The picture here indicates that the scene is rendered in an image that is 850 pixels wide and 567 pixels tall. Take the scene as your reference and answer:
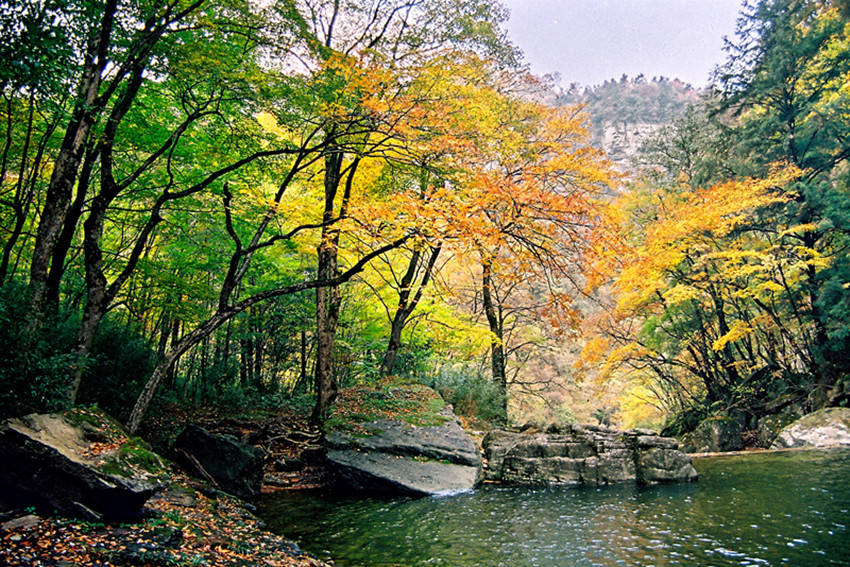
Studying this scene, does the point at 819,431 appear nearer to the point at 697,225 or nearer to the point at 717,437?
the point at 717,437

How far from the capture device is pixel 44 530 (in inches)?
132

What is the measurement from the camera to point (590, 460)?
9594 mm

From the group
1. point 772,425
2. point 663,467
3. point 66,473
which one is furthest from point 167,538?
point 772,425

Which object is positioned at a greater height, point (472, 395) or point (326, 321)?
point (326, 321)

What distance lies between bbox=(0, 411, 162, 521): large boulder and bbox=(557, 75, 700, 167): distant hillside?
86.9m

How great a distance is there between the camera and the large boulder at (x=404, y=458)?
799 centimetres

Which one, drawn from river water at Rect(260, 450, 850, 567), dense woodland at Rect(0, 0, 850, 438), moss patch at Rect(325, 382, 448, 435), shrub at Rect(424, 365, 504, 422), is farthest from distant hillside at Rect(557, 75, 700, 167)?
river water at Rect(260, 450, 850, 567)

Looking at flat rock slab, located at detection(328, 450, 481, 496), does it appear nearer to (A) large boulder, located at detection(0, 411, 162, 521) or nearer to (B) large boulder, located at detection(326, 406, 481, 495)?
(B) large boulder, located at detection(326, 406, 481, 495)

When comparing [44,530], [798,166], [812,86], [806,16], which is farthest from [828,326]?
[44,530]

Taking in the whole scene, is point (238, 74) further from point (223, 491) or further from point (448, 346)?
point (448, 346)

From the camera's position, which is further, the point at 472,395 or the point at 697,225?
the point at 472,395

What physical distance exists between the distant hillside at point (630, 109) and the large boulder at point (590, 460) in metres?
79.6

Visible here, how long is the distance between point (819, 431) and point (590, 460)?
8609 millimetres

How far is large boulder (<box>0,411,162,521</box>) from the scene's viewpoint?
11.8 ft
